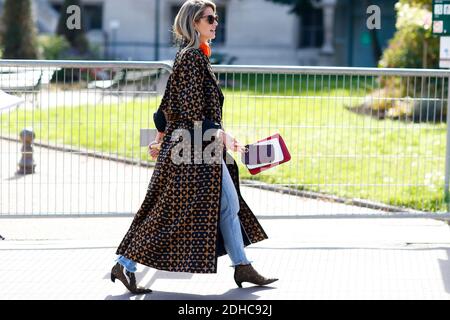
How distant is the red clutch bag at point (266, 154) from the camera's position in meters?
6.66

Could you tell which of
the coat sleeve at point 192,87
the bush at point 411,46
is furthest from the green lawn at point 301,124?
the bush at point 411,46

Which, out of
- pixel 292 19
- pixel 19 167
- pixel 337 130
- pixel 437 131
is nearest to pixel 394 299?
pixel 337 130

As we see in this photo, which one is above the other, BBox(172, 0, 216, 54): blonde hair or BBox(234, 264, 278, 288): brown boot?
BBox(172, 0, 216, 54): blonde hair

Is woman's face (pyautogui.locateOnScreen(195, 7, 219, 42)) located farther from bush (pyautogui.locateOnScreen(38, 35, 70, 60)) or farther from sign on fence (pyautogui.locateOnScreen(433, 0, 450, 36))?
bush (pyautogui.locateOnScreen(38, 35, 70, 60))

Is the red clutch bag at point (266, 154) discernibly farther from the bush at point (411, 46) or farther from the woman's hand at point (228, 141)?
the bush at point (411, 46)

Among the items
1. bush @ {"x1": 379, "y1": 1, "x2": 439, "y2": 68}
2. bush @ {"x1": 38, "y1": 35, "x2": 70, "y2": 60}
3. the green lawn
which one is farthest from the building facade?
the green lawn

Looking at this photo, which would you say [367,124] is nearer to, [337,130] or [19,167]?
[337,130]

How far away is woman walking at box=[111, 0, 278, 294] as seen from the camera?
6344mm

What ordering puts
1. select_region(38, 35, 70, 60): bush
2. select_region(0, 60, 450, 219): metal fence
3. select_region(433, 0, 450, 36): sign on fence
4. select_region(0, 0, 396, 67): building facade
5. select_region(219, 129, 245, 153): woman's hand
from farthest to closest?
select_region(0, 0, 396, 67): building facade → select_region(38, 35, 70, 60): bush → select_region(433, 0, 450, 36): sign on fence → select_region(0, 60, 450, 219): metal fence → select_region(219, 129, 245, 153): woman's hand

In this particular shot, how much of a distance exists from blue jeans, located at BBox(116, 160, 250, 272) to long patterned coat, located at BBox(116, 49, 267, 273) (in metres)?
0.09

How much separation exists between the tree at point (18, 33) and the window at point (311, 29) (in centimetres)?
1443

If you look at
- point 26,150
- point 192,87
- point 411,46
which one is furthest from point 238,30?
point 192,87

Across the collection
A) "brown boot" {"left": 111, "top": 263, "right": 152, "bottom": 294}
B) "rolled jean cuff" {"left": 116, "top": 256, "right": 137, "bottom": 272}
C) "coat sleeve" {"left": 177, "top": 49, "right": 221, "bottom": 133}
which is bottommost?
"brown boot" {"left": 111, "top": 263, "right": 152, "bottom": 294}

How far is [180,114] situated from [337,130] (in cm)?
258
